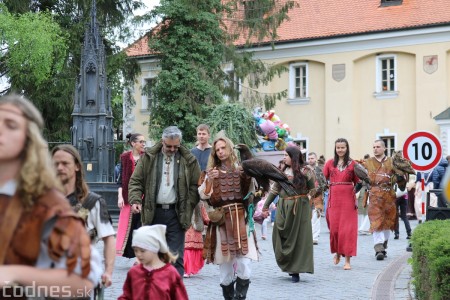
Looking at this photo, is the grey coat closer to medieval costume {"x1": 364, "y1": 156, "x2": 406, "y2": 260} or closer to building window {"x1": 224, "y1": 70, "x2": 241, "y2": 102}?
medieval costume {"x1": 364, "y1": 156, "x2": 406, "y2": 260}

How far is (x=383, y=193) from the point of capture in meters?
15.5

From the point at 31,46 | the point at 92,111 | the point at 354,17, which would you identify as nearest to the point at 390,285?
the point at 92,111

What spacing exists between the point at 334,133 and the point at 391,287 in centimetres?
3383

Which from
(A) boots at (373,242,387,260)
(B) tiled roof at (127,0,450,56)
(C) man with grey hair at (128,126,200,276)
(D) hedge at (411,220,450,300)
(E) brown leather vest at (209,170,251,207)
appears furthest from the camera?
(B) tiled roof at (127,0,450,56)

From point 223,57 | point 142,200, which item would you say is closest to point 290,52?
point 223,57

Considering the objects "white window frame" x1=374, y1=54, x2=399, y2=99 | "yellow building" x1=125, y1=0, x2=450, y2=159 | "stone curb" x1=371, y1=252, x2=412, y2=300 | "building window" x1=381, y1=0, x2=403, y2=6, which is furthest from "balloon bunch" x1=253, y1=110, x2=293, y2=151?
"building window" x1=381, y1=0, x2=403, y2=6

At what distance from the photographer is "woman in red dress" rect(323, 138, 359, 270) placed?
1370cm

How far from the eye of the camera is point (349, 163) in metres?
13.9

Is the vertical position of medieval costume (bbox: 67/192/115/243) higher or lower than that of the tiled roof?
lower

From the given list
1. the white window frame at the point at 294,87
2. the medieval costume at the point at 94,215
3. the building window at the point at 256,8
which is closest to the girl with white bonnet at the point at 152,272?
the medieval costume at the point at 94,215

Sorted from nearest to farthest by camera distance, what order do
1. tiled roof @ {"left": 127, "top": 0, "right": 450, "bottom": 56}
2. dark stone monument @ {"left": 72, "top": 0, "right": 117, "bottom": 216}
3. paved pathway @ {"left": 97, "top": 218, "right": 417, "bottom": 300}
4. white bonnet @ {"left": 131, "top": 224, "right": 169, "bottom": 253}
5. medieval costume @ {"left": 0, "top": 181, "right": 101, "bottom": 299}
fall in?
1. medieval costume @ {"left": 0, "top": 181, "right": 101, "bottom": 299}
2. white bonnet @ {"left": 131, "top": 224, "right": 169, "bottom": 253}
3. paved pathway @ {"left": 97, "top": 218, "right": 417, "bottom": 300}
4. dark stone monument @ {"left": 72, "top": 0, "right": 117, "bottom": 216}
5. tiled roof @ {"left": 127, "top": 0, "right": 450, "bottom": 56}

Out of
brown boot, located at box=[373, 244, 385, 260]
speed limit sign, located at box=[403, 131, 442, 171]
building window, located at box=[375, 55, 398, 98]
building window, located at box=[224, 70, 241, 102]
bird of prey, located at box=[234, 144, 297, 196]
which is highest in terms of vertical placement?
building window, located at box=[375, 55, 398, 98]

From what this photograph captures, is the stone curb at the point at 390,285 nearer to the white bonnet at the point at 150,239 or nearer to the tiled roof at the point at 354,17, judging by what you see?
the white bonnet at the point at 150,239

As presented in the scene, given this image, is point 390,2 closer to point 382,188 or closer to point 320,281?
point 382,188
